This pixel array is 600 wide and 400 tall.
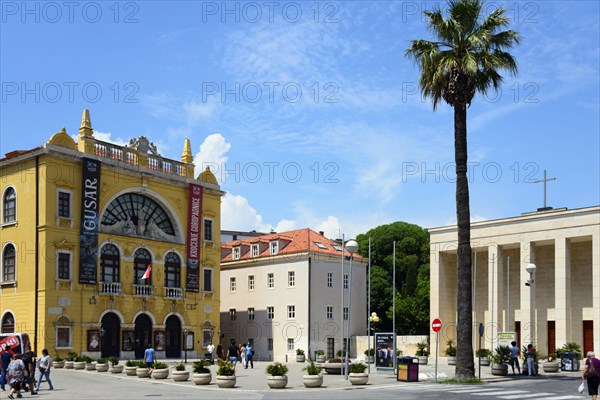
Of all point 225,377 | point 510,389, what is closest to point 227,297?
point 225,377

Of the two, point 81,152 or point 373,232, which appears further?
point 373,232

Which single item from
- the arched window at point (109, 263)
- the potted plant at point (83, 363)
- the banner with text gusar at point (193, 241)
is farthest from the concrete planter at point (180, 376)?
the banner with text gusar at point (193, 241)

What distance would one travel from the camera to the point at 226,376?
32625 mm

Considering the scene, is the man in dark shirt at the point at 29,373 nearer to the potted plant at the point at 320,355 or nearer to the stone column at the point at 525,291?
the stone column at the point at 525,291

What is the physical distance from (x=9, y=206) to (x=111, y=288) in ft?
29.7

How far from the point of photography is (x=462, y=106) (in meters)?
35.7

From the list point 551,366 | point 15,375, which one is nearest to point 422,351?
point 551,366

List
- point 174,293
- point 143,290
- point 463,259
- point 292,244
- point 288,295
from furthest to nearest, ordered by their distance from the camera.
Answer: point 292,244, point 288,295, point 174,293, point 143,290, point 463,259

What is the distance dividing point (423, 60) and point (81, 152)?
2765 cm

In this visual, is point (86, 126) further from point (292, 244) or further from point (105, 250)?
point (292, 244)

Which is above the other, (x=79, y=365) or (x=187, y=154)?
(x=187, y=154)

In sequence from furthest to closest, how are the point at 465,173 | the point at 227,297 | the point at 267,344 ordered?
the point at 227,297
the point at 267,344
the point at 465,173

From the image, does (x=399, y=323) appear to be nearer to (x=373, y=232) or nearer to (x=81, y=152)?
(x=373, y=232)

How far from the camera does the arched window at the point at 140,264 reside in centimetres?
5813
